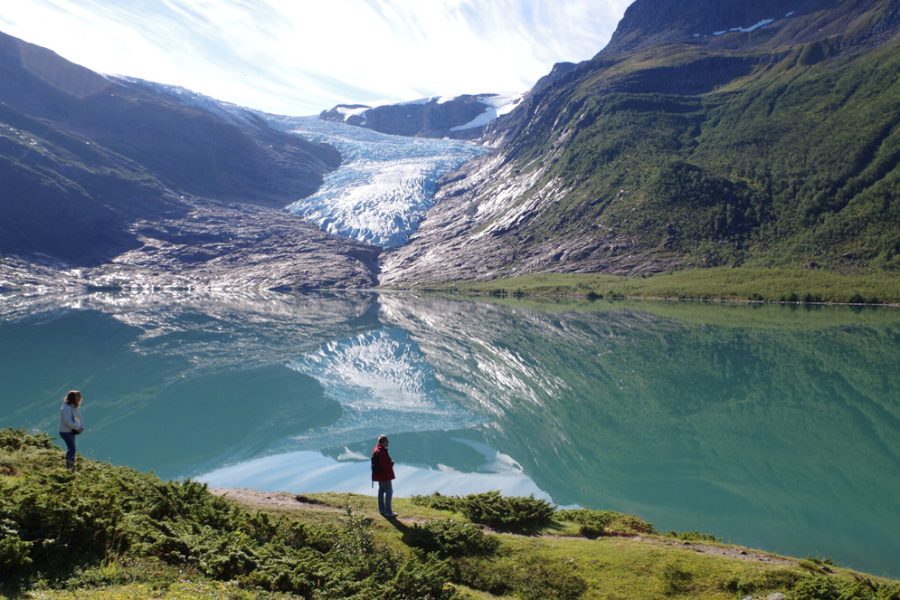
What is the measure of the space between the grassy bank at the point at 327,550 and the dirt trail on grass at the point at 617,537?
0.31 ft

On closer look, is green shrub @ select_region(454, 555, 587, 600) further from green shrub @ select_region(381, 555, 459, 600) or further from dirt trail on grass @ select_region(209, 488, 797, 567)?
dirt trail on grass @ select_region(209, 488, 797, 567)

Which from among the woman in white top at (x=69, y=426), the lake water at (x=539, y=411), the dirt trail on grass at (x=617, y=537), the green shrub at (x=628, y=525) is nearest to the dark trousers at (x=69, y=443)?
the woman in white top at (x=69, y=426)

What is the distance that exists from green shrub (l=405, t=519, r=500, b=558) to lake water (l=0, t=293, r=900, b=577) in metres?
10.8

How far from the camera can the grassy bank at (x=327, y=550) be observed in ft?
35.6

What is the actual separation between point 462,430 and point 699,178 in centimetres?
17691

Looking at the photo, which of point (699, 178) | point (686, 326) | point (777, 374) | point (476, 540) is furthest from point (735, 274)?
point (476, 540)

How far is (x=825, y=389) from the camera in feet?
154

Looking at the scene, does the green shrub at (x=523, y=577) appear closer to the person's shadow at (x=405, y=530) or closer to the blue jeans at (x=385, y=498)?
the person's shadow at (x=405, y=530)

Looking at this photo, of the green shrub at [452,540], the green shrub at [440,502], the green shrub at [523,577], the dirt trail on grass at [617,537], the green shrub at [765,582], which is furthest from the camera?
the green shrub at [440,502]

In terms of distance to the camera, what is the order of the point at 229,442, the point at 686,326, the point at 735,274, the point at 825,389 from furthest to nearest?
the point at 735,274
the point at 686,326
the point at 825,389
the point at 229,442

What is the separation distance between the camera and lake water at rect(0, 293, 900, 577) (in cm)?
2706

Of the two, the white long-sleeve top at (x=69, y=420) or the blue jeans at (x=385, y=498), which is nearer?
the blue jeans at (x=385, y=498)

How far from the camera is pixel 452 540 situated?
51.6ft

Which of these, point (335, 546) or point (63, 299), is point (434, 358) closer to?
point (335, 546)
